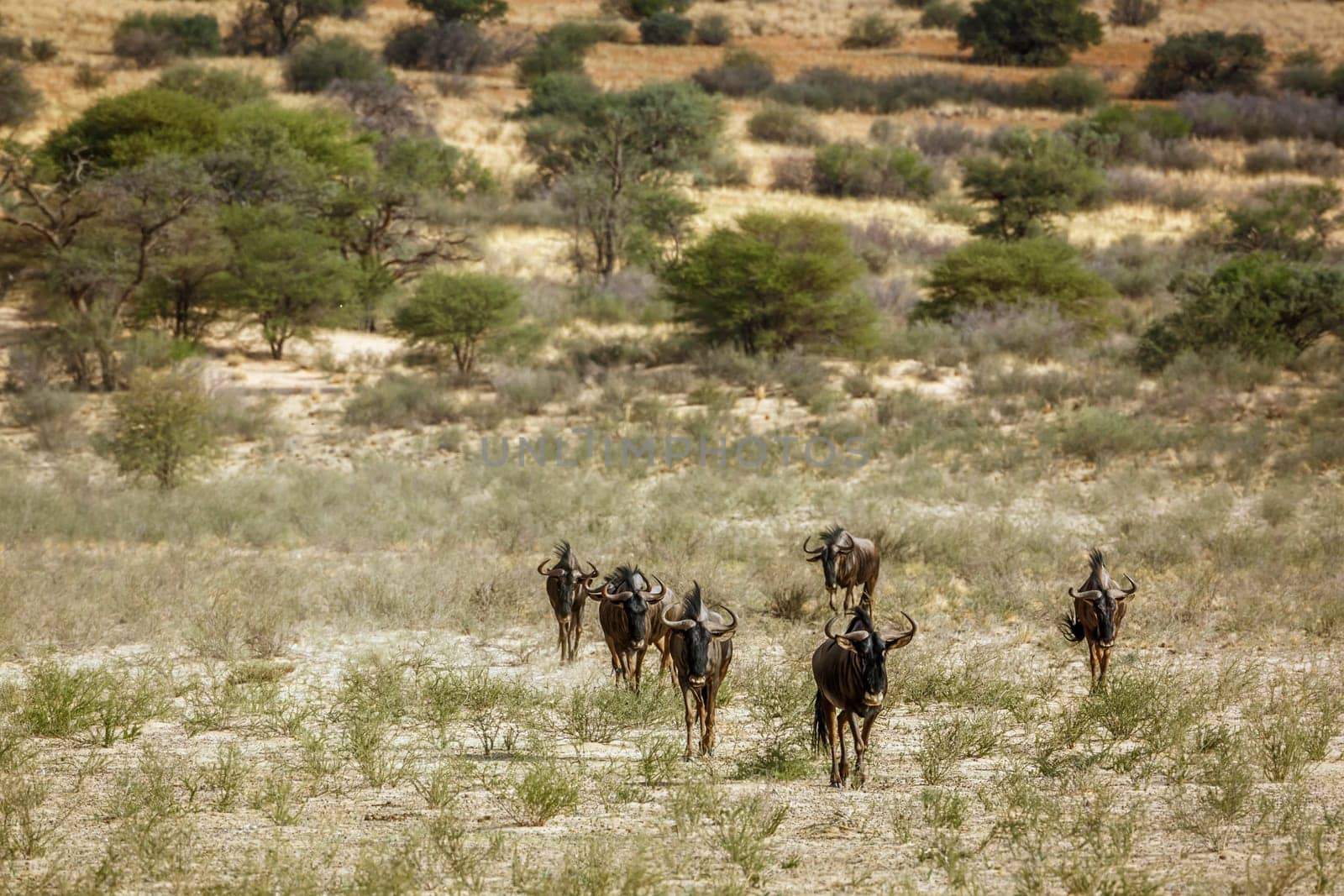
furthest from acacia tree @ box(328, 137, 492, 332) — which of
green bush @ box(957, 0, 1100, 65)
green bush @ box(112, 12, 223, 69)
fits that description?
green bush @ box(957, 0, 1100, 65)

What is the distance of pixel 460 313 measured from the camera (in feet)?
70.7

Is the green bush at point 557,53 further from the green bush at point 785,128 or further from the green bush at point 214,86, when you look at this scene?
the green bush at point 214,86

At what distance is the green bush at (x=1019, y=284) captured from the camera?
24.3 m

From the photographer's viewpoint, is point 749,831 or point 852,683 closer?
point 749,831

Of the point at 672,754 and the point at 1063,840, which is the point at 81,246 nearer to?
the point at 672,754

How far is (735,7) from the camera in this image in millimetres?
70812

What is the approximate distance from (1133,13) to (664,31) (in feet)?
83.2

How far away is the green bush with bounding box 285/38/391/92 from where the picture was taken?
149ft

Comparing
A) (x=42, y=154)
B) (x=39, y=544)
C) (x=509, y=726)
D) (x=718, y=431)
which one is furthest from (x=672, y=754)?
(x=42, y=154)

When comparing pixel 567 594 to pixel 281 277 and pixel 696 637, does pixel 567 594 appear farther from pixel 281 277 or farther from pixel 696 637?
pixel 281 277

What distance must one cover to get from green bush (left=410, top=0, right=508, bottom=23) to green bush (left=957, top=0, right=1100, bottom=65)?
22.3 metres

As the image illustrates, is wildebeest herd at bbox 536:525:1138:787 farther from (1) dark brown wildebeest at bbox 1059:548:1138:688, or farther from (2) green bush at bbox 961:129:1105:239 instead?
(2) green bush at bbox 961:129:1105:239

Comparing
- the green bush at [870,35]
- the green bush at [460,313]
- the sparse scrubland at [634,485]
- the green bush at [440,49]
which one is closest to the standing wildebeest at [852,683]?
the sparse scrubland at [634,485]

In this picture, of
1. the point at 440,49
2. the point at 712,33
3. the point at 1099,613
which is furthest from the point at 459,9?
the point at 1099,613
